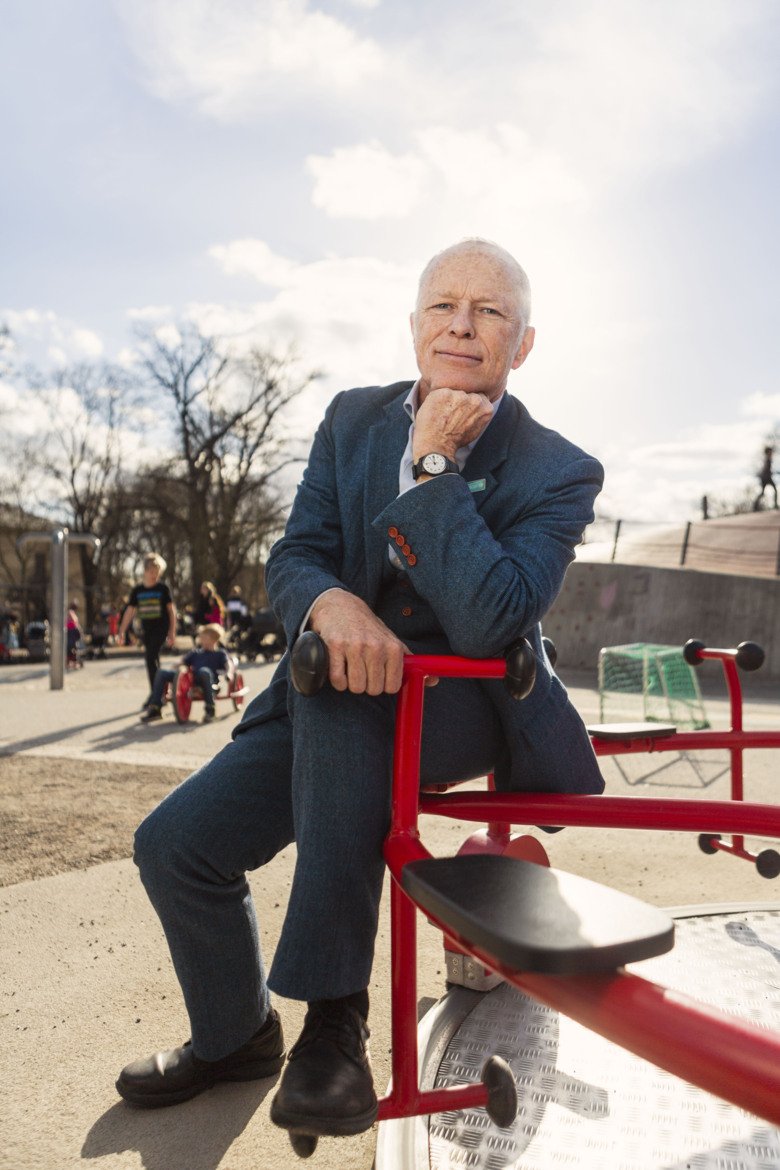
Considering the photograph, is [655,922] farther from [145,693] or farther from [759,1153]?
[145,693]

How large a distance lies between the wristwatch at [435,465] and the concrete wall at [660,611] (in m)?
13.5

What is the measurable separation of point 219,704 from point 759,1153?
7967mm

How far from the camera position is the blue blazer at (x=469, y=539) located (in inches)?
62.6

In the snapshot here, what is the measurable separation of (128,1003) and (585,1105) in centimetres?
117

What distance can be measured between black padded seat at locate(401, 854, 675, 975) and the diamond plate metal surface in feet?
2.88

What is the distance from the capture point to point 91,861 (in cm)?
358

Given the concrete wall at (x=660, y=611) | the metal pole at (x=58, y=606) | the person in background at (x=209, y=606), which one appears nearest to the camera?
the metal pole at (x=58, y=606)

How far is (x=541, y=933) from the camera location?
0.85 m

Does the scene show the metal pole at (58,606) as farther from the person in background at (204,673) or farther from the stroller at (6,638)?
the stroller at (6,638)

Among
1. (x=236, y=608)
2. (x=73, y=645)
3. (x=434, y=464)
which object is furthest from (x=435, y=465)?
(x=236, y=608)

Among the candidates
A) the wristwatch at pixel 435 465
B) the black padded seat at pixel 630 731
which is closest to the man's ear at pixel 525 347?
the wristwatch at pixel 435 465

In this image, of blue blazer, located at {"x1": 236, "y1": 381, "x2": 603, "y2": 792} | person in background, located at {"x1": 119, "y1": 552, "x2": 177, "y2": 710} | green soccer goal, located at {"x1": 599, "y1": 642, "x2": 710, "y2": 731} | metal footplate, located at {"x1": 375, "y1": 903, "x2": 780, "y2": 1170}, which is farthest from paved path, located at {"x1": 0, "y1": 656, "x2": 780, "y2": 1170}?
person in background, located at {"x1": 119, "y1": 552, "x2": 177, "y2": 710}

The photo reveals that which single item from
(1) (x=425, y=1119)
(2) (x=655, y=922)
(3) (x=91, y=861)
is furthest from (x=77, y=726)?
(2) (x=655, y=922)

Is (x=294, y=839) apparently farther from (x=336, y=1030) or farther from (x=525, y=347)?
(x=525, y=347)
